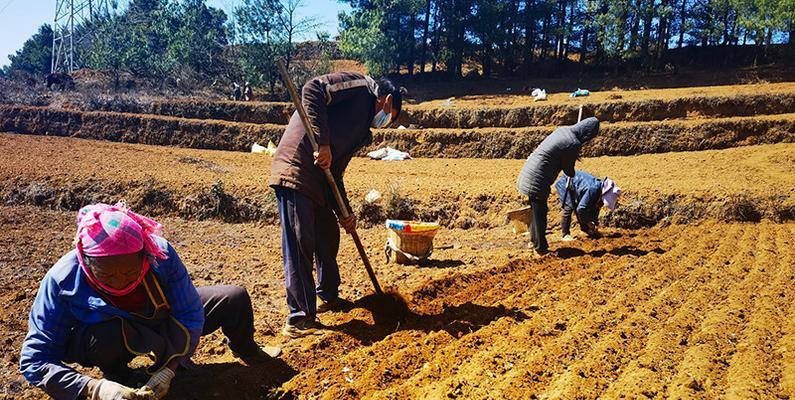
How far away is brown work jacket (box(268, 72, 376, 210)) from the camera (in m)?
3.72

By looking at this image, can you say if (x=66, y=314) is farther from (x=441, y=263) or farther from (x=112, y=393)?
(x=441, y=263)

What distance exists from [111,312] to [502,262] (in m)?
4.11

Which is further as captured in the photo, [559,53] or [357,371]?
[559,53]

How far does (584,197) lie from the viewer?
21.7 ft

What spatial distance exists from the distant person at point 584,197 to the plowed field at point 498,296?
0.30 metres

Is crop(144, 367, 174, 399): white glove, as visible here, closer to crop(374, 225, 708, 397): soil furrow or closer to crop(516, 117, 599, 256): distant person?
crop(374, 225, 708, 397): soil furrow

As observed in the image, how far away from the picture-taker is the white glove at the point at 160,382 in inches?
96.2

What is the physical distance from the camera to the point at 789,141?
37.7 ft

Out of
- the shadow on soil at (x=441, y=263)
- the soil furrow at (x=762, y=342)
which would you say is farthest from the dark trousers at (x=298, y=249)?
the soil furrow at (x=762, y=342)

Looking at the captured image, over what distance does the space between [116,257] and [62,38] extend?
32.5 metres

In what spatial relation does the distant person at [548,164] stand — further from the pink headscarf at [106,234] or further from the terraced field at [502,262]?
the pink headscarf at [106,234]

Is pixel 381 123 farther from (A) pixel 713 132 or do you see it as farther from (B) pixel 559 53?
(B) pixel 559 53

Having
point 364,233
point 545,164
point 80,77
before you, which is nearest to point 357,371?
point 545,164

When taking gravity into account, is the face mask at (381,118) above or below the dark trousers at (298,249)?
above
